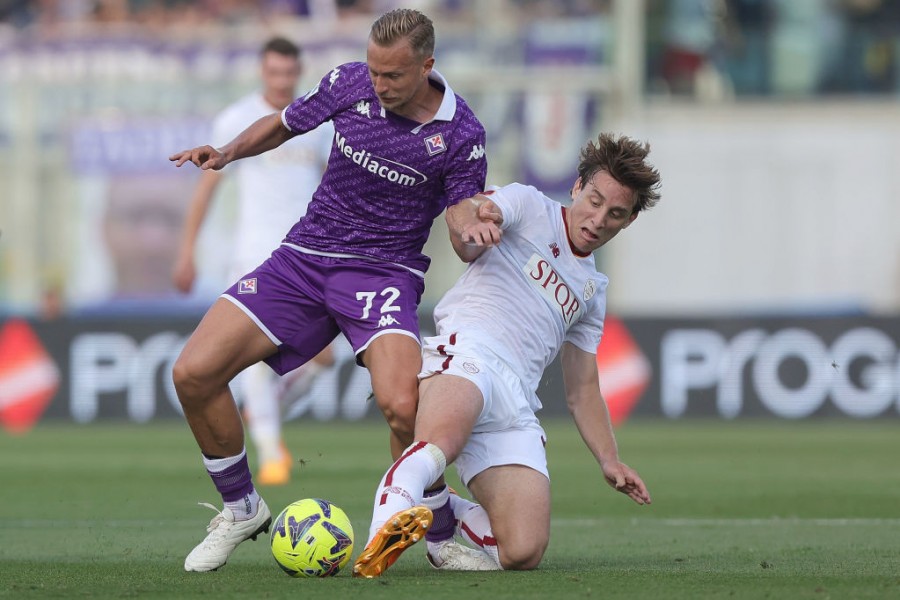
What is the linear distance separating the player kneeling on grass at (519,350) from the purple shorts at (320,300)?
0.21 metres

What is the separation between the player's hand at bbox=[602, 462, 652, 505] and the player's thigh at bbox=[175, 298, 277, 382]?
1.45 metres

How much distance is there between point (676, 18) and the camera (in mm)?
21719

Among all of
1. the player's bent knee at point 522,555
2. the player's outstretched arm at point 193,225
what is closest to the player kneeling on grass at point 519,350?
the player's bent knee at point 522,555

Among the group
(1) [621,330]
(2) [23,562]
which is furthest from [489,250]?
(1) [621,330]

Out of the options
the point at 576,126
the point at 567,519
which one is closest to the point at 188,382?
the point at 567,519

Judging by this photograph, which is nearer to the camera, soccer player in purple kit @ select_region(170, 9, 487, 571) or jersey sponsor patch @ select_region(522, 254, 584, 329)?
soccer player in purple kit @ select_region(170, 9, 487, 571)

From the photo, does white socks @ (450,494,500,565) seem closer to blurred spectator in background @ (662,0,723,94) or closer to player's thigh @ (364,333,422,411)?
player's thigh @ (364,333,422,411)

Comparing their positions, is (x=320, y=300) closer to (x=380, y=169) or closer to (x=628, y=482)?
(x=380, y=169)

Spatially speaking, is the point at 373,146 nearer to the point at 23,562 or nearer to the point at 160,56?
the point at 23,562

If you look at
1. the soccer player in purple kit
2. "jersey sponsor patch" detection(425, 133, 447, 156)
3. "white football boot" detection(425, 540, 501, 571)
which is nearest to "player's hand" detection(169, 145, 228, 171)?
the soccer player in purple kit

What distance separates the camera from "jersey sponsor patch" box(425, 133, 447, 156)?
6.26m

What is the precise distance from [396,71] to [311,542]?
5.88ft

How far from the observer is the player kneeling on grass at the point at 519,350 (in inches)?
242

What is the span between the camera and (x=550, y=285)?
6434mm
